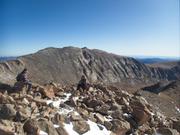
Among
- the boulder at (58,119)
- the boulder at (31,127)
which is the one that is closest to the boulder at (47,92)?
the boulder at (58,119)

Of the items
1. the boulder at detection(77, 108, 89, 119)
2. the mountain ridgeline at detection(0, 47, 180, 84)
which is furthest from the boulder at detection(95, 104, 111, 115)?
the mountain ridgeline at detection(0, 47, 180, 84)

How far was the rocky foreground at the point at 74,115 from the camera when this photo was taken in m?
14.2

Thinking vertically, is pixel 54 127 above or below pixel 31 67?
above

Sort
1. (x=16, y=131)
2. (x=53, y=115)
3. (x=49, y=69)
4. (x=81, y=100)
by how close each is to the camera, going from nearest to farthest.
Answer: (x=16, y=131), (x=53, y=115), (x=81, y=100), (x=49, y=69)

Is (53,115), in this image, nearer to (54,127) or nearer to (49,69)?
(54,127)

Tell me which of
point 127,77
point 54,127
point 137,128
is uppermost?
point 54,127

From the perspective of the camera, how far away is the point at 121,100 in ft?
72.7

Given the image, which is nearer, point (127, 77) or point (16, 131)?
point (16, 131)

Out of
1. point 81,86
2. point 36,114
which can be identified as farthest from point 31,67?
point 36,114

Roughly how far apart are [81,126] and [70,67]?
441 ft

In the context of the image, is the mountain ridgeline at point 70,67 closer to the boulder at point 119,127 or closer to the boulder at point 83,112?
the boulder at point 83,112

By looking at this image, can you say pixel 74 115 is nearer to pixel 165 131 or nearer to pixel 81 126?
pixel 81 126

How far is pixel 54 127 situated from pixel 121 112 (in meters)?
6.23

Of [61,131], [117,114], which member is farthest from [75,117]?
[117,114]
